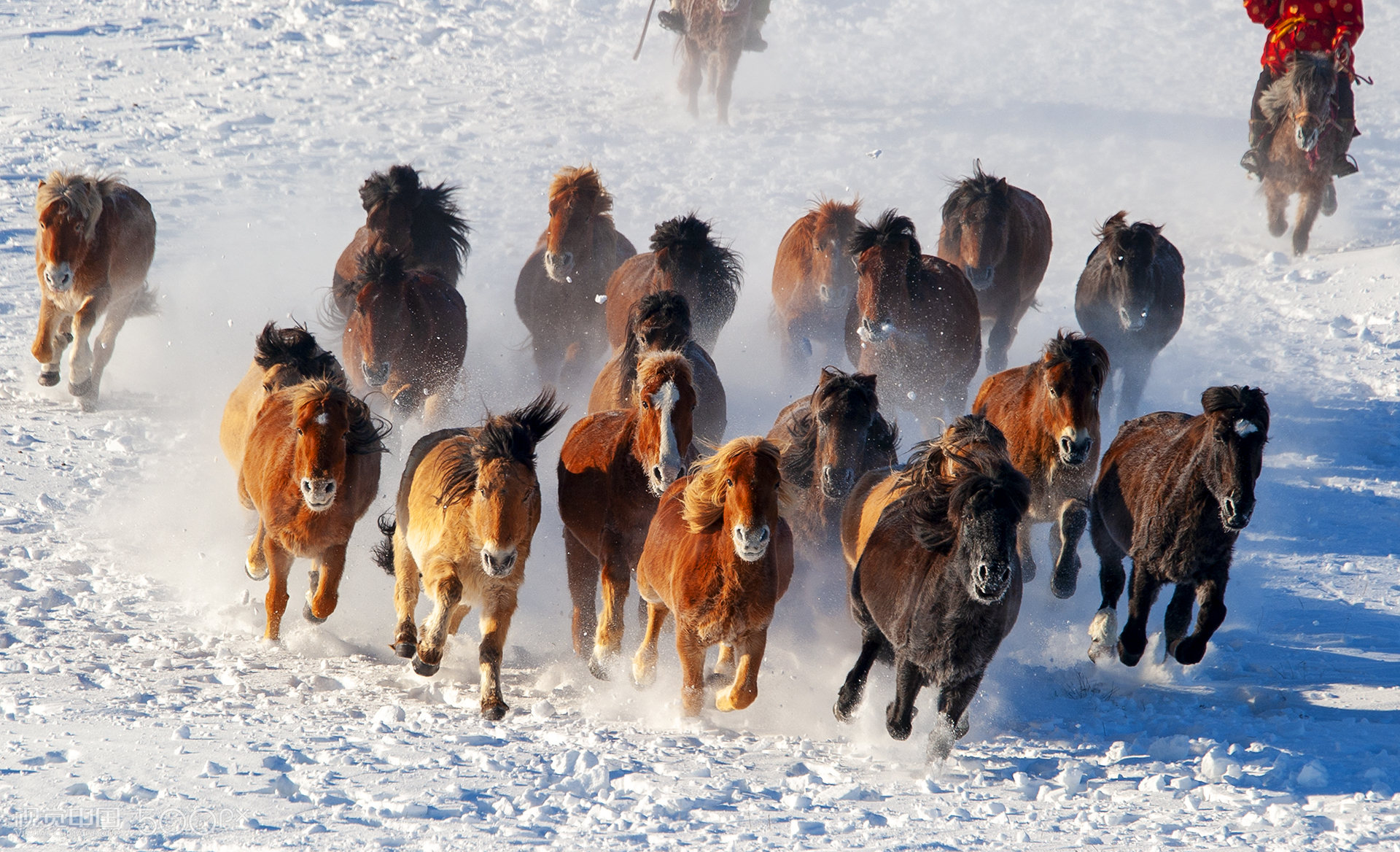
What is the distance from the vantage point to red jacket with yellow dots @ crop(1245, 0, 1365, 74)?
1256 cm

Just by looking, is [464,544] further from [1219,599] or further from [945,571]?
[1219,599]

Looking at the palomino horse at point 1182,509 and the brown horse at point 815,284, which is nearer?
the palomino horse at point 1182,509

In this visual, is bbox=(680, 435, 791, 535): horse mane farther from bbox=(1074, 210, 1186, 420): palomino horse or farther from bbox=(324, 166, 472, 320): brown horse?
bbox=(1074, 210, 1186, 420): palomino horse

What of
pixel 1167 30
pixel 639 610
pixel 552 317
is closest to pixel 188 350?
pixel 552 317

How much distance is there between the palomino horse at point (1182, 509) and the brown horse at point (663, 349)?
7.83 feet

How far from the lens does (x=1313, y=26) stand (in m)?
12.6

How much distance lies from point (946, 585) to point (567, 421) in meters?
5.40

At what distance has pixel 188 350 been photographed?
10.4 meters

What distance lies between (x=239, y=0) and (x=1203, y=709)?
18.1 metres

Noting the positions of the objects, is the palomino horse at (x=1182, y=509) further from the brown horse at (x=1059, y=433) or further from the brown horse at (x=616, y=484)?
the brown horse at (x=616, y=484)

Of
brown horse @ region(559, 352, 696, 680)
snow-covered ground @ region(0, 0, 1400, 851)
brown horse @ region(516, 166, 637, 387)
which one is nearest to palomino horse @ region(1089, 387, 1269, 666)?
snow-covered ground @ region(0, 0, 1400, 851)

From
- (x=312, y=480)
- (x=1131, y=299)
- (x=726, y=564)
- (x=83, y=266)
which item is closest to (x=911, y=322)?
(x=1131, y=299)

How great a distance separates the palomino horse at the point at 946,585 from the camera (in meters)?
4.81

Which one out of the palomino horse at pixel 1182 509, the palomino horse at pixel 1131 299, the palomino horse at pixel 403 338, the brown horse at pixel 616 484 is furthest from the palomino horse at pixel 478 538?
the palomino horse at pixel 1131 299
